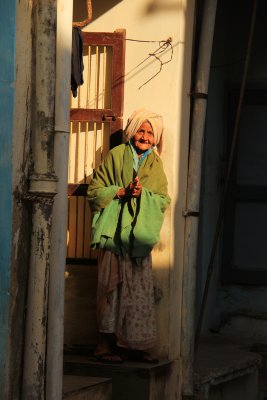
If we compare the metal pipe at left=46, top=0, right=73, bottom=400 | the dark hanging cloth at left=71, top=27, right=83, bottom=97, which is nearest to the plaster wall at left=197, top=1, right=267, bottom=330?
the dark hanging cloth at left=71, top=27, right=83, bottom=97

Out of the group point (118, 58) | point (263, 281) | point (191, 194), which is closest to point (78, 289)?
point (191, 194)

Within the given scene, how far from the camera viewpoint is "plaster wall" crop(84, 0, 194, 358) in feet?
27.0

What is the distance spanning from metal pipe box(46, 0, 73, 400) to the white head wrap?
176 cm

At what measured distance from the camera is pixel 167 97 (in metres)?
8.28

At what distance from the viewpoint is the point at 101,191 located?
8.06 metres

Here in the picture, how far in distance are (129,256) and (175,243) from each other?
1.43 ft

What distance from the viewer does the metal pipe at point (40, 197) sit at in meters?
6.00

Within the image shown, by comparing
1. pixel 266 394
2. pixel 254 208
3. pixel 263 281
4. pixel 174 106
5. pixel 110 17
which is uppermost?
pixel 110 17

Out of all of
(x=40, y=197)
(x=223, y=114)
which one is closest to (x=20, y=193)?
(x=40, y=197)

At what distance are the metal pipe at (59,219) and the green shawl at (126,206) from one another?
1.68 m

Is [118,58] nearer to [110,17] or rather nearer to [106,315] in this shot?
[110,17]

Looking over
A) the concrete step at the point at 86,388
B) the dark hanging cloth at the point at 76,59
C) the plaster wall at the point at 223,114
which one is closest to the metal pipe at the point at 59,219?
the concrete step at the point at 86,388

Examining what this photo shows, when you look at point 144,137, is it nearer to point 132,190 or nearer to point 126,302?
point 132,190

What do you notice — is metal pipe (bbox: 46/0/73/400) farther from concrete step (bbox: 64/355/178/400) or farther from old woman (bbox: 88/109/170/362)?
old woman (bbox: 88/109/170/362)
